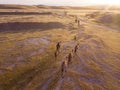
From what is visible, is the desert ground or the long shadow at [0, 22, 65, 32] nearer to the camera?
the desert ground

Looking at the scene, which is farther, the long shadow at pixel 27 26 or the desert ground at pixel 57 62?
the long shadow at pixel 27 26

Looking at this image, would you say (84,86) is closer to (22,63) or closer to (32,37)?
(22,63)

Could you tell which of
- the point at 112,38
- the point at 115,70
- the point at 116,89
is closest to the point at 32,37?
the point at 112,38

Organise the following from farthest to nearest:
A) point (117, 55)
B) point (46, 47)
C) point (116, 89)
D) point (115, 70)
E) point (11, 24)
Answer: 1. point (11, 24)
2. point (46, 47)
3. point (117, 55)
4. point (115, 70)
5. point (116, 89)

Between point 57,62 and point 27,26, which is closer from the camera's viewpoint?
point 57,62

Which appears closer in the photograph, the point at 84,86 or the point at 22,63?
the point at 84,86

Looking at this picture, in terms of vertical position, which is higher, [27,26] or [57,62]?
[57,62]

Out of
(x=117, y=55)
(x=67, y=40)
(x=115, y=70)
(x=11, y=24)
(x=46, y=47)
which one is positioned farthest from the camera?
(x=11, y=24)
